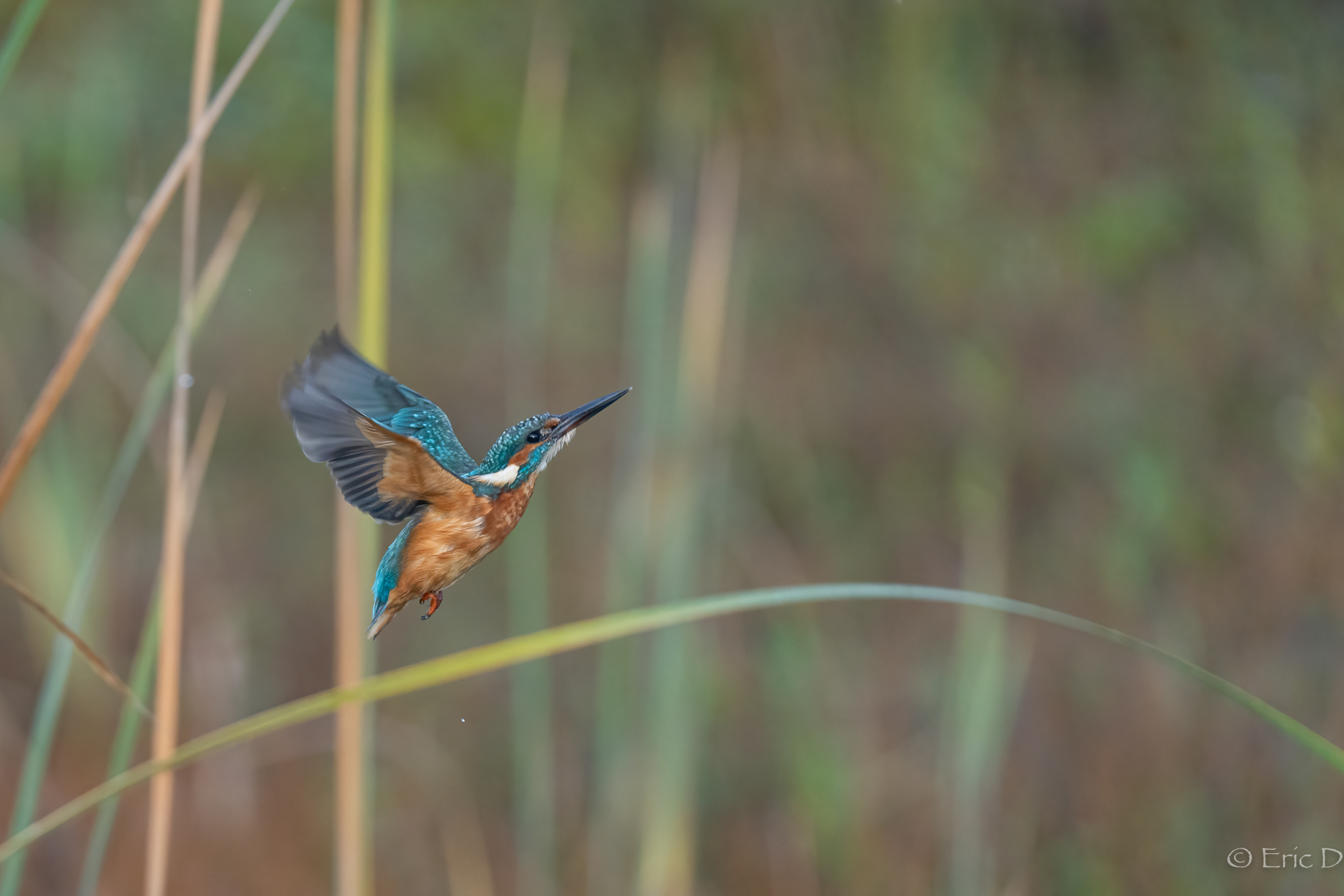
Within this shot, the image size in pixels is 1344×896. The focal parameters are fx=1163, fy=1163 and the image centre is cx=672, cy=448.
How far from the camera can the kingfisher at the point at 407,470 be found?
15 cm

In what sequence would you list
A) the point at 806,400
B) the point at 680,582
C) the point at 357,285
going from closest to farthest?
the point at 357,285 < the point at 680,582 < the point at 806,400

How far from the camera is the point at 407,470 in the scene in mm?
177

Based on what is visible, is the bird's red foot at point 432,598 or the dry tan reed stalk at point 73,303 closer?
the bird's red foot at point 432,598

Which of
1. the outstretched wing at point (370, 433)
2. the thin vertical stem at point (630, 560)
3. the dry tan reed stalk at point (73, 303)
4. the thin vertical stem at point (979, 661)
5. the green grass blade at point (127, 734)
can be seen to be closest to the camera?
the outstretched wing at point (370, 433)

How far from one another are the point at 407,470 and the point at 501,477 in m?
0.01

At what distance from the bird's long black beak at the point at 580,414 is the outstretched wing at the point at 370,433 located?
2 centimetres

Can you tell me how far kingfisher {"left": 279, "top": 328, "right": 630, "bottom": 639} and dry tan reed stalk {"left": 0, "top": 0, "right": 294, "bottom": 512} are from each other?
0.06 m

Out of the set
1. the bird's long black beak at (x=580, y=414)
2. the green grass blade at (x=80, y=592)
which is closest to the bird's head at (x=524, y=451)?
the bird's long black beak at (x=580, y=414)

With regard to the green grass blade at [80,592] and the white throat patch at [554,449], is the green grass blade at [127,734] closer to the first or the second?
the green grass blade at [80,592]

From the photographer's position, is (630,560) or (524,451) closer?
(524,451)

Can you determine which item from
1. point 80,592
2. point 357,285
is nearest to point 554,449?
point 357,285

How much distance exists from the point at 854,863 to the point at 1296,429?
0.68 m

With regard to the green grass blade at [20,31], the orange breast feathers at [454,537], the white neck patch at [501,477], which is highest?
the green grass blade at [20,31]

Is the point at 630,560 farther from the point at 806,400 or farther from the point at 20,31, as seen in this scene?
the point at 806,400
